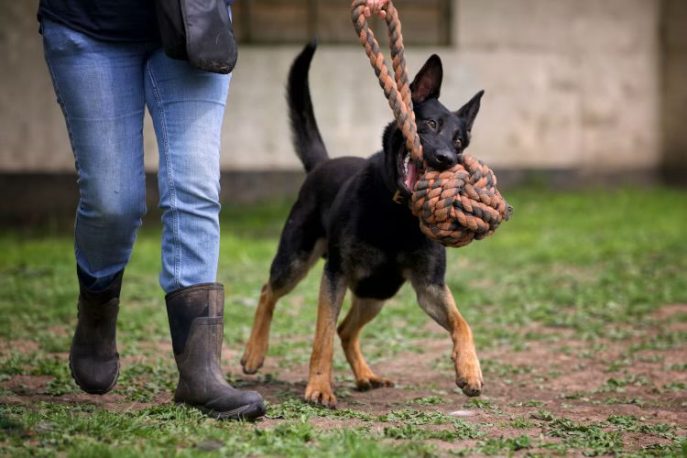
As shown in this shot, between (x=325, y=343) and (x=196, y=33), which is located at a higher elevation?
(x=196, y=33)

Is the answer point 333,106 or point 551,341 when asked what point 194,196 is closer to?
point 551,341

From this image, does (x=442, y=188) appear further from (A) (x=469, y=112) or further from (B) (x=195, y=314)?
(B) (x=195, y=314)

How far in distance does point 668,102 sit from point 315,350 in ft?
38.4

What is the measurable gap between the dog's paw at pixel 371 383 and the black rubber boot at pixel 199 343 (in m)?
1.38

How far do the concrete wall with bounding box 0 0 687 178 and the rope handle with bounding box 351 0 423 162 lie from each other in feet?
28.9

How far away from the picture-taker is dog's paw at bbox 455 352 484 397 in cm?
437

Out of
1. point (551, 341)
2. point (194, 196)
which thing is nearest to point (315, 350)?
point (194, 196)

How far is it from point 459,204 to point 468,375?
0.80m

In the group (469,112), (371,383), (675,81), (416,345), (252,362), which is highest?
(469,112)

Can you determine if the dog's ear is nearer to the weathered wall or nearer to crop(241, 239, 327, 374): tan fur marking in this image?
crop(241, 239, 327, 374): tan fur marking

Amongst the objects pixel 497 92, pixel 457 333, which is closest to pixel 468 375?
pixel 457 333

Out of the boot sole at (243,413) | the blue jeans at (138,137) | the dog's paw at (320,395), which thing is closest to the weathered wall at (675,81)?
the dog's paw at (320,395)

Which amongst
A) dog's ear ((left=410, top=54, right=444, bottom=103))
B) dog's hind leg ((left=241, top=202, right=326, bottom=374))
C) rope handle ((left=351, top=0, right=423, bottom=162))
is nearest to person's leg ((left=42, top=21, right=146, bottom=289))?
rope handle ((left=351, top=0, right=423, bottom=162))

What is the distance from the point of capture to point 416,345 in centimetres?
651
